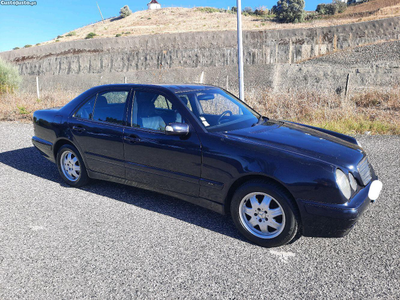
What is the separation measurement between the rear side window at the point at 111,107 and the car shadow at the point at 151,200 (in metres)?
1.07

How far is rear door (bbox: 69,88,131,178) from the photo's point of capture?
427 centimetres

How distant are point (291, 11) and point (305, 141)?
78.1m

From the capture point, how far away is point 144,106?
4168 millimetres

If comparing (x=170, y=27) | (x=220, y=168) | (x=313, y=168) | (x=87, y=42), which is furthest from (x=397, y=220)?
(x=170, y=27)

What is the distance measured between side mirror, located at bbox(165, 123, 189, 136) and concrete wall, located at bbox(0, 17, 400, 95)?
18340 millimetres

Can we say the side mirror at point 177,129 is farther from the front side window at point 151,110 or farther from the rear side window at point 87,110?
the rear side window at point 87,110

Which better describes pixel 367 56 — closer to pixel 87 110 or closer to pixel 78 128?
pixel 87 110

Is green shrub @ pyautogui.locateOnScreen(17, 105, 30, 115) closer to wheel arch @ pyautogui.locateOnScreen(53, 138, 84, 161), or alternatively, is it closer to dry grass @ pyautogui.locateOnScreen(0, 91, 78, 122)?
dry grass @ pyautogui.locateOnScreen(0, 91, 78, 122)

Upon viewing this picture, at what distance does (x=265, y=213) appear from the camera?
3.20 m

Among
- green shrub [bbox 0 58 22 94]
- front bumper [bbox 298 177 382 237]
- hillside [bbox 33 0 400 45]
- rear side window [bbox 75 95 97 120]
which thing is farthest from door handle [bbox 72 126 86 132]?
hillside [bbox 33 0 400 45]

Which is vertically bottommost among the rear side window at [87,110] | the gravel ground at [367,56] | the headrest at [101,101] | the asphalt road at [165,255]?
Result: the asphalt road at [165,255]

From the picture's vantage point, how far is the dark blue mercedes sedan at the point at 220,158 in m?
3.00

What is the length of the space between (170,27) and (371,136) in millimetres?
80444

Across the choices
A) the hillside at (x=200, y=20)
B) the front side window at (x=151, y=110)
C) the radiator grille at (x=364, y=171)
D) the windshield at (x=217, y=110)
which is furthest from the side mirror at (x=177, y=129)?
the hillside at (x=200, y=20)
